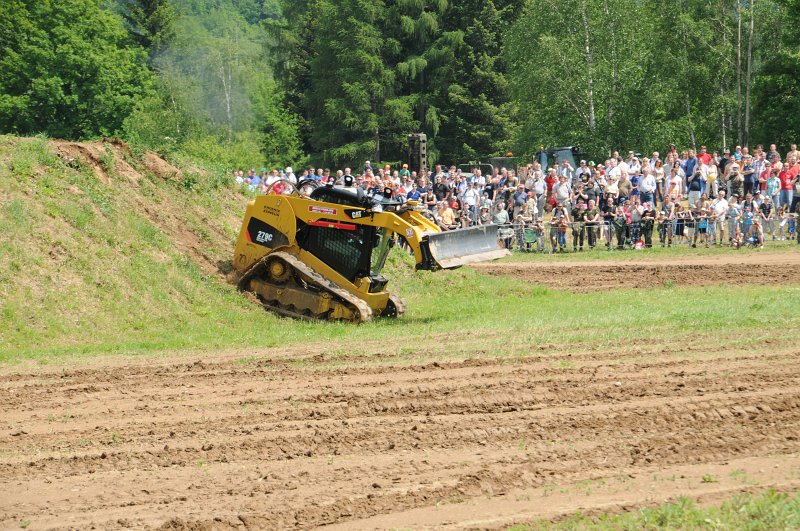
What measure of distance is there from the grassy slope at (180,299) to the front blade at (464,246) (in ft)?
3.68

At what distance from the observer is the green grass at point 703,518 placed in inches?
282

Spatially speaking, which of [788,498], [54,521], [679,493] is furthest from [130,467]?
[788,498]

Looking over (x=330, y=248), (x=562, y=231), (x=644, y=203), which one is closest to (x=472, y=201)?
(x=562, y=231)

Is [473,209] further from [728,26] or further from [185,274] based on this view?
[728,26]

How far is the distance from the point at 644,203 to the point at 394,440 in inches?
893

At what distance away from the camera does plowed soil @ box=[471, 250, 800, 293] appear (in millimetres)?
24688

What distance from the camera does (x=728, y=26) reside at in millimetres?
49562

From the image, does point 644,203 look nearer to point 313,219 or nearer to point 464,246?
point 464,246

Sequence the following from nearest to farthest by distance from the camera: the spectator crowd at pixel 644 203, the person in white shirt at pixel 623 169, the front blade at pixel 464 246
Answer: the front blade at pixel 464 246 → the spectator crowd at pixel 644 203 → the person in white shirt at pixel 623 169

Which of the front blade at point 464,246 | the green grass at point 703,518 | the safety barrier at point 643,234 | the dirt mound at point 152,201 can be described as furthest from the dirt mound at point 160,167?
the green grass at point 703,518

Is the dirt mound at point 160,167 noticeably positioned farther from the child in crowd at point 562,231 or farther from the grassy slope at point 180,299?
the child in crowd at point 562,231

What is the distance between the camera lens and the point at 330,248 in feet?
63.6

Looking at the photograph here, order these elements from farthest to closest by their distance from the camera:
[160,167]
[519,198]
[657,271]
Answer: [519,198] < [657,271] < [160,167]

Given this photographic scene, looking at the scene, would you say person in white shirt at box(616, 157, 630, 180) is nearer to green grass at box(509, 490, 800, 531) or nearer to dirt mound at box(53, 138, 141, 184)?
dirt mound at box(53, 138, 141, 184)
